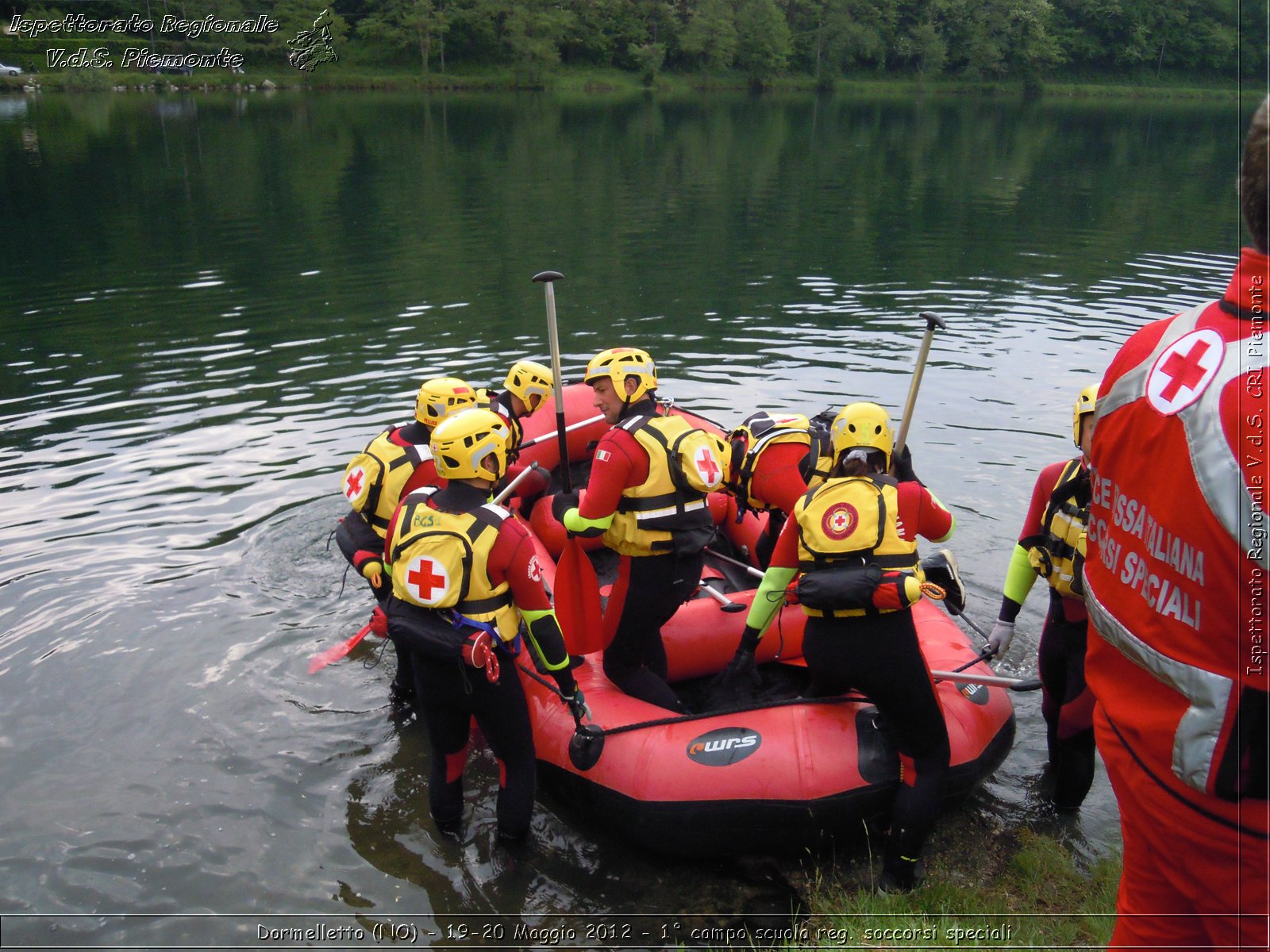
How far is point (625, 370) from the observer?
17.6 ft

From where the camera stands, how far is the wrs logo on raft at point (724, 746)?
4664 millimetres

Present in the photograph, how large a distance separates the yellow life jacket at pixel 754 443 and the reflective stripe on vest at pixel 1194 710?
13.3 feet

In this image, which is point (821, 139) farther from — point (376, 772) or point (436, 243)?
point (376, 772)

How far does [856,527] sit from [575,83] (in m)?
57.4

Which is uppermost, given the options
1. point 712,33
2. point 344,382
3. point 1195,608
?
point 712,33

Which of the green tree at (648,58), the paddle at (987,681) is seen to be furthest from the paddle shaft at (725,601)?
the green tree at (648,58)

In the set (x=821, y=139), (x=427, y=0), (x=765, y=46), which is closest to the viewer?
(x=821, y=139)

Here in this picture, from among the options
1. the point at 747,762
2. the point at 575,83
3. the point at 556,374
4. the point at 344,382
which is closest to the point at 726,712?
the point at 747,762

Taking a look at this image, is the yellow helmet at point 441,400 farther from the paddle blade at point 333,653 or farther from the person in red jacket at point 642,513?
the paddle blade at point 333,653

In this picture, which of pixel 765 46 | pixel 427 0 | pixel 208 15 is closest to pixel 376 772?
pixel 208 15

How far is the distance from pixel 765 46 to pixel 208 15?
3287 cm

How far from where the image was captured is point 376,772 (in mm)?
5551

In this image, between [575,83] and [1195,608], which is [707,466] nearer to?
[1195,608]

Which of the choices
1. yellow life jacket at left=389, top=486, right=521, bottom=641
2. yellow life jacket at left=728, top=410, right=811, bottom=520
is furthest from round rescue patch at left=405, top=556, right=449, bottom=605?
yellow life jacket at left=728, top=410, right=811, bottom=520
